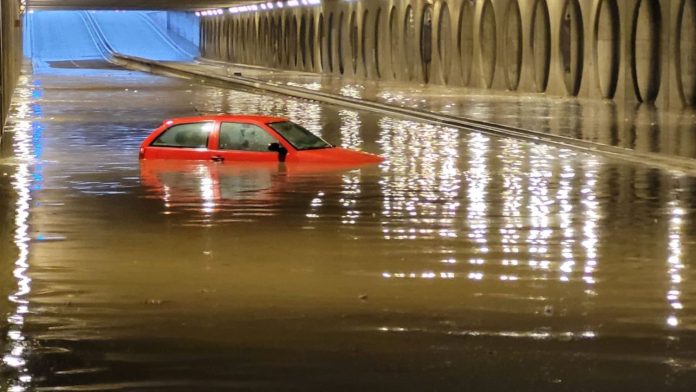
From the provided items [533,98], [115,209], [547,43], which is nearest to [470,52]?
[547,43]

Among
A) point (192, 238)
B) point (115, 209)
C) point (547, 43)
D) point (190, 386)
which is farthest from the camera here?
point (547, 43)

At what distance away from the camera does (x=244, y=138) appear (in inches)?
783

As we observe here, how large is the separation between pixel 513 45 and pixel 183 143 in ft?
89.0

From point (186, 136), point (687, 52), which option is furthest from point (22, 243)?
point (687, 52)

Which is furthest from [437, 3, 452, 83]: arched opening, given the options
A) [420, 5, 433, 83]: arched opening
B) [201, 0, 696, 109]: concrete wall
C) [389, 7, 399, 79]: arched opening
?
[389, 7, 399, 79]: arched opening

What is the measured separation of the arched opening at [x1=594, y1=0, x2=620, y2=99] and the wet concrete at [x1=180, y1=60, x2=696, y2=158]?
71cm

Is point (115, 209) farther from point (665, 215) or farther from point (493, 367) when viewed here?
point (493, 367)

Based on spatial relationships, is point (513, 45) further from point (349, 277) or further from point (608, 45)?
point (349, 277)

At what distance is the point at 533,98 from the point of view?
4006cm

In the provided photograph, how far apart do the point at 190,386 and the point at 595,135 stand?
60.7 feet

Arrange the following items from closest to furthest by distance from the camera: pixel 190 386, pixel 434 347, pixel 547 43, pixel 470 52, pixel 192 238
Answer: pixel 190 386, pixel 434 347, pixel 192 238, pixel 547 43, pixel 470 52

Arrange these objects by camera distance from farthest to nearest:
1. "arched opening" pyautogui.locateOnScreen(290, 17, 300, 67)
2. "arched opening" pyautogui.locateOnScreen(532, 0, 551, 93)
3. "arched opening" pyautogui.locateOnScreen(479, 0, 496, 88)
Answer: "arched opening" pyautogui.locateOnScreen(290, 17, 300, 67)
"arched opening" pyautogui.locateOnScreen(479, 0, 496, 88)
"arched opening" pyautogui.locateOnScreen(532, 0, 551, 93)

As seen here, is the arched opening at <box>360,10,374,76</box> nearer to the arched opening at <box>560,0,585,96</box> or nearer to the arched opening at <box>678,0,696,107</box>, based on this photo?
the arched opening at <box>560,0,585,96</box>

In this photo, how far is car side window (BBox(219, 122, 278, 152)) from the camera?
1969 cm
